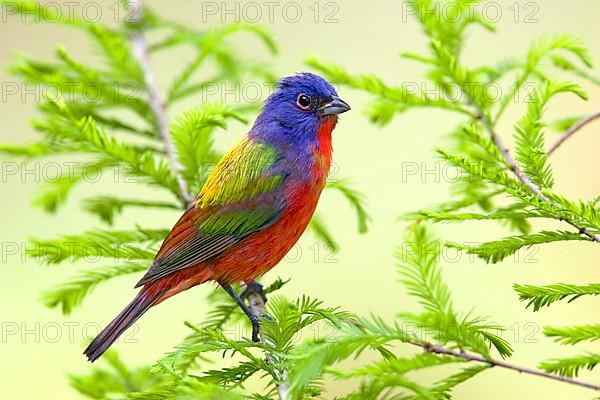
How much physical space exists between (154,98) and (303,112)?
92cm

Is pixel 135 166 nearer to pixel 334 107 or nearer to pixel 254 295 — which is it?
pixel 254 295

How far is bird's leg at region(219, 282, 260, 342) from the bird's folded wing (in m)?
0.18

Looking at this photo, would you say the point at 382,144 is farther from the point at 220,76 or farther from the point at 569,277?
the point at 220,76

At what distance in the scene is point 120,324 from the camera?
3689 millimetres

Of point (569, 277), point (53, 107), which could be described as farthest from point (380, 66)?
point (53, 107)

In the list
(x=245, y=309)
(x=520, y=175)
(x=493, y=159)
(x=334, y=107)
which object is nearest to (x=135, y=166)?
(x=245, y=309)

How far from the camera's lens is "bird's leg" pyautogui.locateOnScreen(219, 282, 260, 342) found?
11.6ft

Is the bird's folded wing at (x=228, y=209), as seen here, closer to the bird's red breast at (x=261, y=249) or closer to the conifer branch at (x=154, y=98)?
the bird's red breast at (x=261, y=249)

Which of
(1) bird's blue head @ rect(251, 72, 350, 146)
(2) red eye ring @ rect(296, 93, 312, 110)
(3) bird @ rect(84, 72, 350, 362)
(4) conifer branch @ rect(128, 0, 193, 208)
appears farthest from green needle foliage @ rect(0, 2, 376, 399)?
(2) red eye ring @ rect(296, 93, 312, 110)

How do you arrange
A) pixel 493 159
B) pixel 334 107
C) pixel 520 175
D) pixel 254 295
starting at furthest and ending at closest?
pixel 334 107
pixel 254 295
pixel 493 159
pixel 520 175

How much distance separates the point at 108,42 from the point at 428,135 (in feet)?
14.8

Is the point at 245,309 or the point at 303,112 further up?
the point at 303,112

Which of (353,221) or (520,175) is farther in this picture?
(353,221)

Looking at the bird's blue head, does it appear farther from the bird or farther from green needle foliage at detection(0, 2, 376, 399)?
green needle foliage at detection(0, 2, 376, 399)
